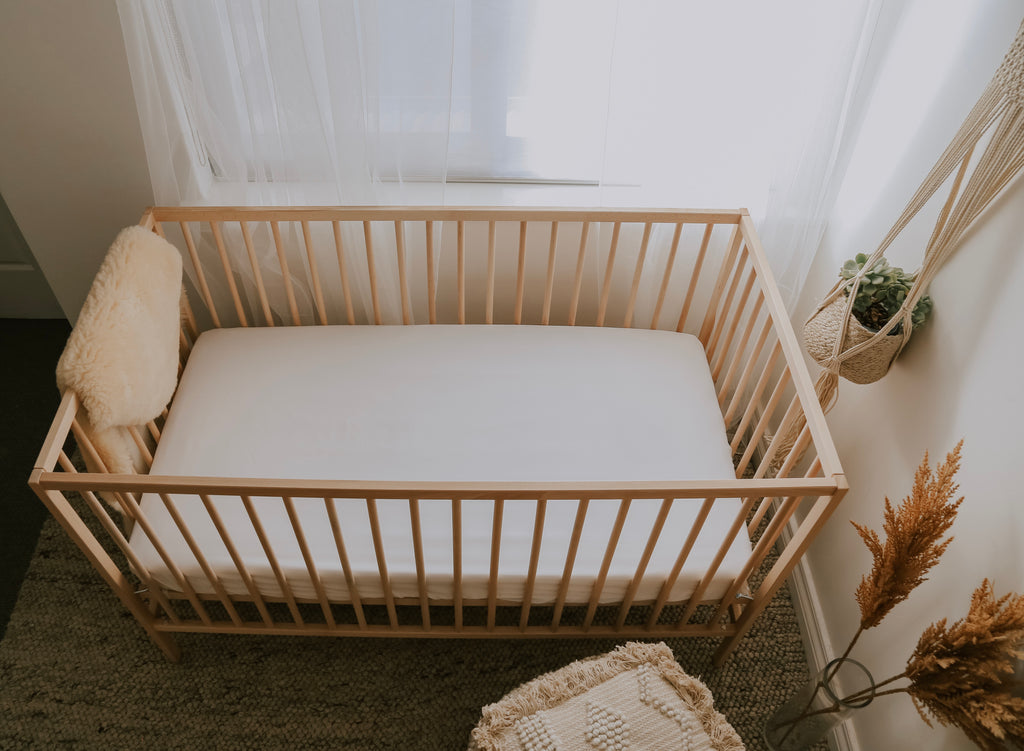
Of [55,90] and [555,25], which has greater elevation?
[555,25]

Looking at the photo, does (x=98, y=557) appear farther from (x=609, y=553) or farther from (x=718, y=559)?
(x=718, y=559)

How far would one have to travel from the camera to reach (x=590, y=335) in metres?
1.77

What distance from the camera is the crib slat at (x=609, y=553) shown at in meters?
1.19

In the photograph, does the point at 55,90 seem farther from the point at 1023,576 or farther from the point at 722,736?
the point at 1023,576

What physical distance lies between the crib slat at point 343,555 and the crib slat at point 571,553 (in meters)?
0.40

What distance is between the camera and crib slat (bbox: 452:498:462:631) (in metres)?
1.18

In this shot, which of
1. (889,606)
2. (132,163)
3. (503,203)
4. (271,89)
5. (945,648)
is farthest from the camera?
(503,203)

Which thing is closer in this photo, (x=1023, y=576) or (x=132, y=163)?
(x=1023, y=576)

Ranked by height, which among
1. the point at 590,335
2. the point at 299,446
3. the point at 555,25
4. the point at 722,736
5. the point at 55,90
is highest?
the point at 555,25

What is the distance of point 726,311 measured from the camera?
68.1 inches

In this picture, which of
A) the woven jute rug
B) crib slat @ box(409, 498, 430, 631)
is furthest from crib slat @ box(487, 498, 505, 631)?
the woven jute rug

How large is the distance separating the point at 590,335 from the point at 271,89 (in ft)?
2.97

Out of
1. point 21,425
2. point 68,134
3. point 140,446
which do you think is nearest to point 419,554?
point 140,446

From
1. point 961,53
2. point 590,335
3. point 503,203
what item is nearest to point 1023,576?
point 961,53
